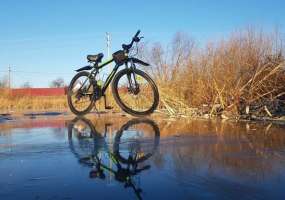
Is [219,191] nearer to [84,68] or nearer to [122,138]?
[122,138]

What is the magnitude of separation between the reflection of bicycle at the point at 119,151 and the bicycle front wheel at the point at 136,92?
1.06 m

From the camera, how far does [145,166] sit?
481 cm

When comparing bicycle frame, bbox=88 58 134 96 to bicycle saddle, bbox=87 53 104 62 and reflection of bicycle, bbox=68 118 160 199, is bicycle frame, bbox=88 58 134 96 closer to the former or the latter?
bicycle saddle, bbox=87 53 104 62

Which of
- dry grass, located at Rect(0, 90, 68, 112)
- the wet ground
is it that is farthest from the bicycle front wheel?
dry grass, located at Rect(0, 90, 68, 112)

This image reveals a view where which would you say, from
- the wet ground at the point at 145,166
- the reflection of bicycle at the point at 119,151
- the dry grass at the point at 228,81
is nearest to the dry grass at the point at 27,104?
the dry grass at the point at 228,81

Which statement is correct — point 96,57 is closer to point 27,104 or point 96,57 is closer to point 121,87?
point 121,87

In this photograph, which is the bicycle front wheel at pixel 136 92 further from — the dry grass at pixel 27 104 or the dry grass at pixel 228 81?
the dry grass at pixel 27 104

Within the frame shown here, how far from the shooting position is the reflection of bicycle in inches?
178

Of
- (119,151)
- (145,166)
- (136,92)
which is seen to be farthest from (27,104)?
(145,166)

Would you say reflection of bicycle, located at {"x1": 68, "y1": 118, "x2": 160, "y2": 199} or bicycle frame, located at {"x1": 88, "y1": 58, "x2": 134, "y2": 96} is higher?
bicycle frame, located at {"x1": 88, "y1": 58, "x2": 134, "y2": 96}

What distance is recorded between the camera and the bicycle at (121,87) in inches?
378

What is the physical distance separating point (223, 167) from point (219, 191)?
100 centimetres

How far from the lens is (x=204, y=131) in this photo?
27.2ft

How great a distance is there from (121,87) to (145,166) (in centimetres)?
567
